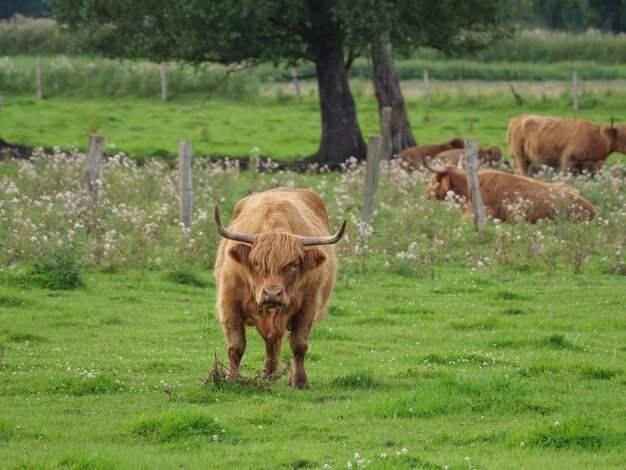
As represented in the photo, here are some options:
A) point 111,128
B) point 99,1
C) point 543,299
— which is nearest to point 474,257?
point 543,299

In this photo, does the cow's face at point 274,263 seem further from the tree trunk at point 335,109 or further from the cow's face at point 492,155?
the tree trunk at point 335,109

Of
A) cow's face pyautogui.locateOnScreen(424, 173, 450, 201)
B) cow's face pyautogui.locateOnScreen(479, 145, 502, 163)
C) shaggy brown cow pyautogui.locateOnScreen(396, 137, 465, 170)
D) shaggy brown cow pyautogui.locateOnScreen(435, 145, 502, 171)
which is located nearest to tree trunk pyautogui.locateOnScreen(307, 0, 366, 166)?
shaggy brown cow pyautogui.locateOnScreen(396, 137, 465, 170)

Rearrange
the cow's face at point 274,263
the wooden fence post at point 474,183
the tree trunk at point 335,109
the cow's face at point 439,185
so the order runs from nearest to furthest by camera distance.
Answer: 1. the cow's face at point 274,263
2. the wooden fence post at point 474,183
3. the cow's face at point 439,185
4. the tree trunk at point 335,109

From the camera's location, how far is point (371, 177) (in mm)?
17406

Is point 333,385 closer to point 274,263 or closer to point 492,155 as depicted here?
point 274,263

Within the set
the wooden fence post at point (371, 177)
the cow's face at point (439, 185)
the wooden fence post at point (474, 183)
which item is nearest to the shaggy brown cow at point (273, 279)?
the wooden fence post at point (371, 177)

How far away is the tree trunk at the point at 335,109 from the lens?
27203 millimetres

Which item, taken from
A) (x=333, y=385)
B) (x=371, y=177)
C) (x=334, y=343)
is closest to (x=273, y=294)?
(x=333, y=385)

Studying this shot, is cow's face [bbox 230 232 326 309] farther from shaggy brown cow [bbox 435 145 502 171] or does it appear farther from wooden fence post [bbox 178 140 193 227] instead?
shaggy brown cow [bbox 435 145 502 171]

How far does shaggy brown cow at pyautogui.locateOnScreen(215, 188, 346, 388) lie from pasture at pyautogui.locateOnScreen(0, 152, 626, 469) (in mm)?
343

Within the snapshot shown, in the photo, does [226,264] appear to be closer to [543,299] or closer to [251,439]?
[251,439]

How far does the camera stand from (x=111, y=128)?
32.1 meters

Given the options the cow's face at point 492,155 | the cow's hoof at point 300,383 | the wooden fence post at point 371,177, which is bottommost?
the cow's face at point 492,155

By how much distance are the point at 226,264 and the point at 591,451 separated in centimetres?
337
